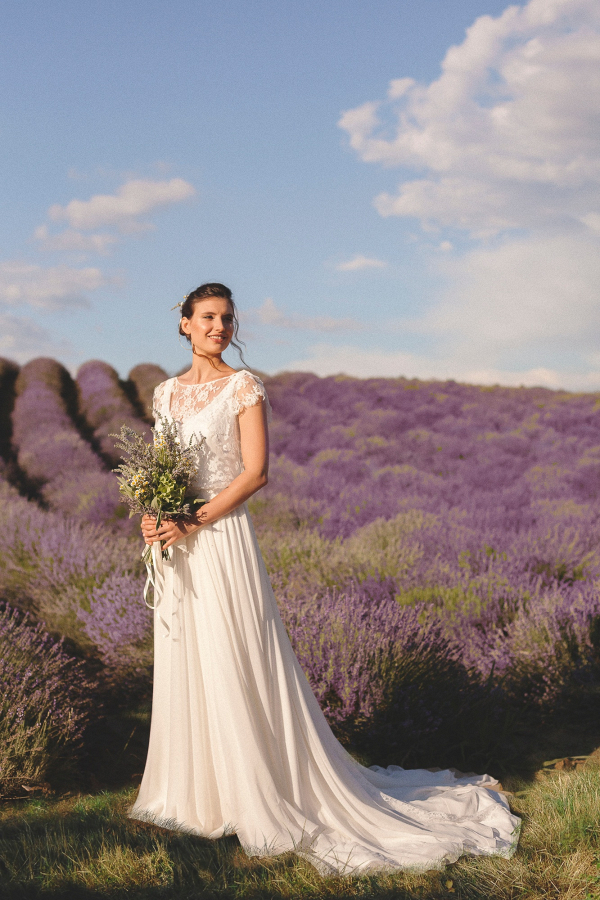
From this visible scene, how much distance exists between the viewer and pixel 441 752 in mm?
3605

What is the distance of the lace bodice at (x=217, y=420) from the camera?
2.61 metres

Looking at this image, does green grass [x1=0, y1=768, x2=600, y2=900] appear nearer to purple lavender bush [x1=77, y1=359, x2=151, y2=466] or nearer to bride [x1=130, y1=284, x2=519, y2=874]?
bride [x1=130, y1=284, x2=519, y2=874]

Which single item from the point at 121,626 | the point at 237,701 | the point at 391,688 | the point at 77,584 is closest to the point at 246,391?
the point at 237,701

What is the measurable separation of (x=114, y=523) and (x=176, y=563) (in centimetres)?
546

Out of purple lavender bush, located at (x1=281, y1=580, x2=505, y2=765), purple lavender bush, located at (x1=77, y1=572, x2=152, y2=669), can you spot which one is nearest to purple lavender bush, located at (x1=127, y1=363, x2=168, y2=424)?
purple lavender bush, located at (x1=77, y1=572, x2=152, y2=669)

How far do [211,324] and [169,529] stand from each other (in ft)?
2.70

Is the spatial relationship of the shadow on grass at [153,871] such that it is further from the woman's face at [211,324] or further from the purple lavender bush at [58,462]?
the purple lavender bush at [58,462]

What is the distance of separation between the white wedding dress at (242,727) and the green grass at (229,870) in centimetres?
7

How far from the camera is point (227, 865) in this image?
247cm

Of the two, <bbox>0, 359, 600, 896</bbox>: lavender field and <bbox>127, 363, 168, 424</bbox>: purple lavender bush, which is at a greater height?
<bbox>127, 363, 168, 424</bbox>: purple lavender bush

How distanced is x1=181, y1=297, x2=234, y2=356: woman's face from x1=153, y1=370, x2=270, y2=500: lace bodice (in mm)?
146

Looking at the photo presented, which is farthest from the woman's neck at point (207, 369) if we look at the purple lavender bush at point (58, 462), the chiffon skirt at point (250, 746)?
the purple lavender bush at point (58, 462)

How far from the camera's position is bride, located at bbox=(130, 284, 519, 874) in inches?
101

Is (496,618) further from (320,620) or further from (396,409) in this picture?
(396,409)
